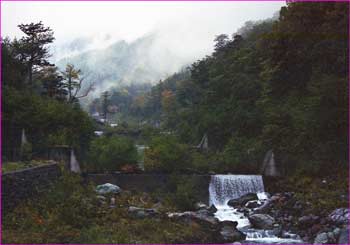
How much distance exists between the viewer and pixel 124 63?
136 metres

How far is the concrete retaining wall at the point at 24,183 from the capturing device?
12062 millimetres

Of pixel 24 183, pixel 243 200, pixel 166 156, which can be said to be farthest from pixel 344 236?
pixel 166 156

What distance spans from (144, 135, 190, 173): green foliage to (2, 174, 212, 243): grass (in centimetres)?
764

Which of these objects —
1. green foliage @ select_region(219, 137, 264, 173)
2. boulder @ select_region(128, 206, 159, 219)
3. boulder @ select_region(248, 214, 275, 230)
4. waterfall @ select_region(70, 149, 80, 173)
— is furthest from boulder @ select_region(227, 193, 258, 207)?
waterfall @ select_region(70, 149, 80, 173)

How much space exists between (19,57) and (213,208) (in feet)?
47.7

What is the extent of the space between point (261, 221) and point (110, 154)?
9.06 meters

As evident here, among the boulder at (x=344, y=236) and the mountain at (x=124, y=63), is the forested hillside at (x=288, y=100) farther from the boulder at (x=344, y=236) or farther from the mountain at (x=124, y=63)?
the mountain at (x=124, y=63)

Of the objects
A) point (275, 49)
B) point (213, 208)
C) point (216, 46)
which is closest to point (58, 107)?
point (213, 208)

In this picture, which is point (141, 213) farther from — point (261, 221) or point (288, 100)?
point (288, 100)

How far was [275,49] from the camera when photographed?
27859mm

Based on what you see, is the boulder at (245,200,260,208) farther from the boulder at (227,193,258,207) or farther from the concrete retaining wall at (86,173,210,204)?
the concrete retaining wall at (86,173,210,204)

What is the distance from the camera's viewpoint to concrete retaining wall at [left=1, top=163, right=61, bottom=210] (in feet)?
39.6

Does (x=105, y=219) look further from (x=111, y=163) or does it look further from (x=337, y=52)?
(x=337, y=52)

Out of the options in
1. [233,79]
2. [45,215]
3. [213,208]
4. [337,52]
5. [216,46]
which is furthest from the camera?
[216,46]
